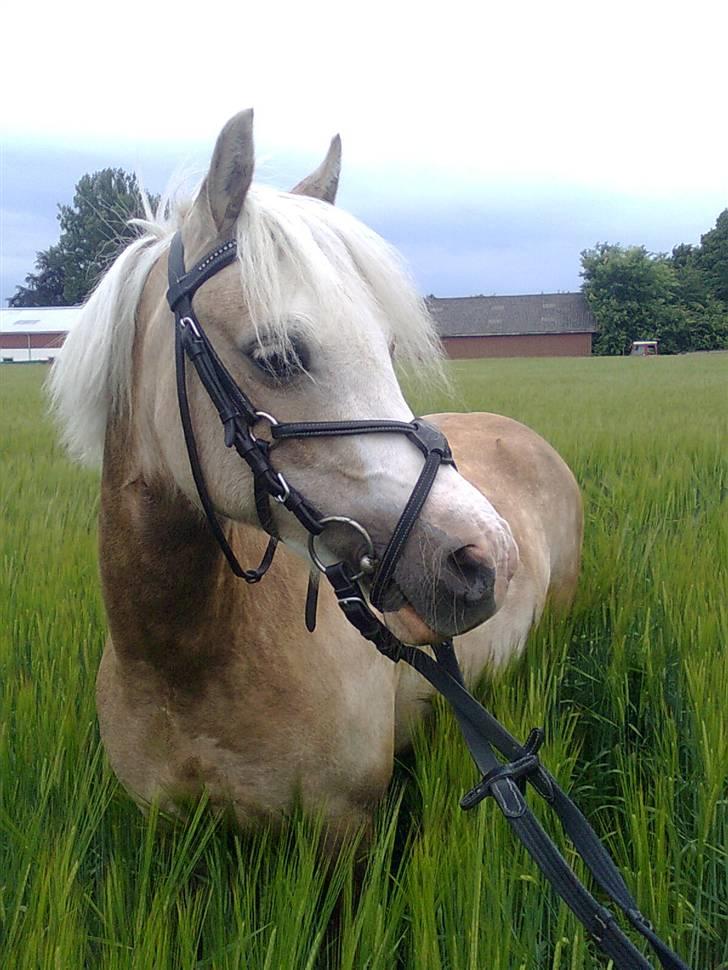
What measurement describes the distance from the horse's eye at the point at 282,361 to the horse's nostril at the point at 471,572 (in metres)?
0.46

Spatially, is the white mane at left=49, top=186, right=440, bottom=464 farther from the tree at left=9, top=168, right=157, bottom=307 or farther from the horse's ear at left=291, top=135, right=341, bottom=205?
the tree at left=9, top=168, right=157, bottom=307

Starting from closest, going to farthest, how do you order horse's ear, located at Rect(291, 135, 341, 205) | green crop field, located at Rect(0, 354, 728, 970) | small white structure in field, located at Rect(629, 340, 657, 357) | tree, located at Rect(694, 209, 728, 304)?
green crop field, located at Rect(0, 354, 728, 970) < horse's ear, located at Rect(291, 135, 341, 205) < small white structure in field, located at Rect(629, 340, 657, 357) < tree, located at Rect(694, 209, 728, 304)

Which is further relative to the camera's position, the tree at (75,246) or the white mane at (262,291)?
the tree at (75,246)

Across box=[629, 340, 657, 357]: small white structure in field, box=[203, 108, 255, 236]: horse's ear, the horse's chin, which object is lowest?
box=[629, 340, 657, 357]: small white structure in field

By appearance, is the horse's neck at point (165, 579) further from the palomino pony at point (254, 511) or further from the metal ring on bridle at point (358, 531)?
the metal ring on bridle at point (358, 531)

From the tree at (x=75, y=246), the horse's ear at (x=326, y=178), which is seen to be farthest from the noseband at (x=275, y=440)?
the tree at (x=75, y=246)

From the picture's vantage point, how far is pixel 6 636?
2869 millimetres

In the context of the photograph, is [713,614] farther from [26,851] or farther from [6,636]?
[6,636]

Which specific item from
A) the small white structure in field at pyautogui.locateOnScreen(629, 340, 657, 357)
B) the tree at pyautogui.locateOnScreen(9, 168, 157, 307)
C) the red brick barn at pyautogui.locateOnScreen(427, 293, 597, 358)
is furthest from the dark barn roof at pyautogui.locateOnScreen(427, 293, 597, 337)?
the tree at pyautogui.locateOnScreen(9, 168, 157, 307)

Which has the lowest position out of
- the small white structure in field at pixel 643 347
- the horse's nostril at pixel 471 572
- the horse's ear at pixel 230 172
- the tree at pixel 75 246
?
the small white structure in field at pixel 643 347

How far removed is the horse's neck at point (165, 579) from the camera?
1.91 m

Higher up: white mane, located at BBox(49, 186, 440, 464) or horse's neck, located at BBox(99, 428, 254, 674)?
white mane, located at BBox(49, 186, 440, 464)

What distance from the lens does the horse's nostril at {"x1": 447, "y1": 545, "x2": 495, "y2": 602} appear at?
1.44 metres

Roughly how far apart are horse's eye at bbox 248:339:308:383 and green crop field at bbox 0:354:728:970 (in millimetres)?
868
